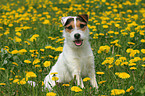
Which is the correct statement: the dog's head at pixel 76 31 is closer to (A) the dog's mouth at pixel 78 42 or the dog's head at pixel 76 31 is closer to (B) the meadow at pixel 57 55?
(A) the dog's mouth at pixel 78 42

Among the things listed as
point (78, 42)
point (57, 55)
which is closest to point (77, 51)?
point (78, 42)

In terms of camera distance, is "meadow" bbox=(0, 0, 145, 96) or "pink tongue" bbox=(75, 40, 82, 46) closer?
"meadow" bbox=(0, 0, 145, 96)

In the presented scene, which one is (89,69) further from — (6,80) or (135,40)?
(135,40)

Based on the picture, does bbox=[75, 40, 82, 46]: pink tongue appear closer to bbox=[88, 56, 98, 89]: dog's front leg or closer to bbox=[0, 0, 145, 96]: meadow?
bbox=[88, 56, 98, 89]: dog's front leg

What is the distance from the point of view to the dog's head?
320cm

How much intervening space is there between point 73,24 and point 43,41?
260 centimetres

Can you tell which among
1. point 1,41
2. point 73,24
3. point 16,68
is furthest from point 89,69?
point 1,41

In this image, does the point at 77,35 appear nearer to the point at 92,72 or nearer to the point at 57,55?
the point at 92,72

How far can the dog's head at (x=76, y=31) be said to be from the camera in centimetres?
320

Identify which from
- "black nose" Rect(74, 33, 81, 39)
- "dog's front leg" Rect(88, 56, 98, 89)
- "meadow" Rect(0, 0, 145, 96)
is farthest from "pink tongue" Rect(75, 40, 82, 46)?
"meadow" Rect(0, 0, 145, 96)

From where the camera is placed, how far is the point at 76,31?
3195mm

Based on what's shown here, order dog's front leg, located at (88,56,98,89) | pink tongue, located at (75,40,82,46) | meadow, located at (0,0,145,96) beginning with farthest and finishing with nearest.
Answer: dog's front leg, located at (88,56,98,89) → pink tongue, located at (75,40,82,46) → meadow, located at (0,0,145,96)

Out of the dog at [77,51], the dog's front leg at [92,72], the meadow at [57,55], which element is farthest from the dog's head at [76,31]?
the meadow at [57,55]

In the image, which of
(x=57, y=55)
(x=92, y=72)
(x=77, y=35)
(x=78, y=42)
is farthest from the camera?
(x=57, y=55)
